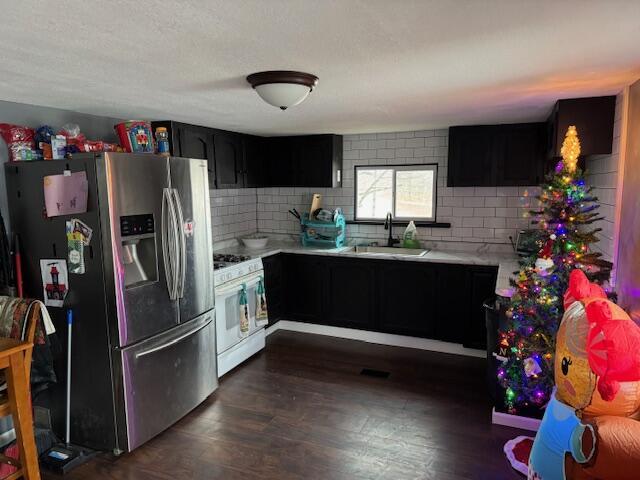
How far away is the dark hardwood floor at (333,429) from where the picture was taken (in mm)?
2445

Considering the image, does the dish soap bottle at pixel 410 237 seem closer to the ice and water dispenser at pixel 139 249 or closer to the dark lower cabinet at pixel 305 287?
the dark lower cabinet at pixel 305 287

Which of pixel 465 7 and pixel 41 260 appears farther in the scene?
pixel 41 260

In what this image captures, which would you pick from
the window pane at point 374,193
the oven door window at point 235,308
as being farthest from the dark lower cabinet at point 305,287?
the window pane at point 374,193

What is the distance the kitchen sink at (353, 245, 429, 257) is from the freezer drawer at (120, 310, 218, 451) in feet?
6.12

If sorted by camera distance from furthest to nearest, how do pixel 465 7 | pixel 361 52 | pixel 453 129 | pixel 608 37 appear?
pixel 453 129, pixel 361 52, pixel 608 37, pixel 465 7

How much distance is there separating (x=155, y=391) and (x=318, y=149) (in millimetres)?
2823

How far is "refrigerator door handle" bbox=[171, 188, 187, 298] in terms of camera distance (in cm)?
281

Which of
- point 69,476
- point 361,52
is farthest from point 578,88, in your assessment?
point 69,476

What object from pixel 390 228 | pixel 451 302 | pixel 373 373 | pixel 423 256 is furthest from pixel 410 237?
pixel 373 373

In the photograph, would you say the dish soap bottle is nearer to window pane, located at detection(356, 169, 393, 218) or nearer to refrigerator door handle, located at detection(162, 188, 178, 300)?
window pane, located at detection(356, 169, 393, 218)

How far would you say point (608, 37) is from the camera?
1609 mm

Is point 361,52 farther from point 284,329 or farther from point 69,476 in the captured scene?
point 284,329

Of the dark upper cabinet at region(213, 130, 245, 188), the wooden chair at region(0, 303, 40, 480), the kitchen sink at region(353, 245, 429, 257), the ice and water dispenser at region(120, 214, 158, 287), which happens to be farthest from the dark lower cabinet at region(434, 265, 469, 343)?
the wooden chair at region(0, 303, 40, 480)

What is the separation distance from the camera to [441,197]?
441 cm
